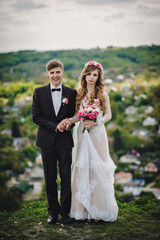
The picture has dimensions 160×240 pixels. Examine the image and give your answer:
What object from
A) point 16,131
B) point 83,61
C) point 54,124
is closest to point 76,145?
point 54,124

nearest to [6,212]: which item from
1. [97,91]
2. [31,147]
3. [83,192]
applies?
[83,192]

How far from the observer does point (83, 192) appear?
3.91 metres

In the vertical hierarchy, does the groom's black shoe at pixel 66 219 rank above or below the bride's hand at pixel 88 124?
below

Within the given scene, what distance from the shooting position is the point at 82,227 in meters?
3.75

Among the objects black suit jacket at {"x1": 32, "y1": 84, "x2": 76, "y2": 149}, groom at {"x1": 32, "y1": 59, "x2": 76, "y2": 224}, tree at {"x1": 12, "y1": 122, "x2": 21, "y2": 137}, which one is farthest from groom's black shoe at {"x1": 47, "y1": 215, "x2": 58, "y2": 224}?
tree at {"x1": 12, "y1": 122, "x2": 21, "y2": 137}

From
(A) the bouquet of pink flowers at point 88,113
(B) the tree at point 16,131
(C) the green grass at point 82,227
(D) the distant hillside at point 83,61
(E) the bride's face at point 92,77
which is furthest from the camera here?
(D) the distant hillside at point 83,61

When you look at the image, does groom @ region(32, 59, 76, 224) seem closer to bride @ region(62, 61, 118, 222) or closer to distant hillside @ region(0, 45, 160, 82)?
bride @ region(62, 61, 118, 222)

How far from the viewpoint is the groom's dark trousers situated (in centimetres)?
378

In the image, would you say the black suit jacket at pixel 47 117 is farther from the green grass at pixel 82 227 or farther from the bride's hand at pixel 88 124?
the green grass at pixel 82 227

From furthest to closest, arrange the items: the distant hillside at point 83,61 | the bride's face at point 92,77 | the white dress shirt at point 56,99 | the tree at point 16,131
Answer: the distant hillside at point 83,61 → the tree at point 16,131 → the bride's face at point 92,77 → the white dress shirt at point 56,99

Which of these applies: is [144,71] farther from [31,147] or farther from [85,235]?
[85,235]

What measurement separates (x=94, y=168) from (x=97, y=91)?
110 centimetres

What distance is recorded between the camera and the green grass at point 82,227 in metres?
3.47

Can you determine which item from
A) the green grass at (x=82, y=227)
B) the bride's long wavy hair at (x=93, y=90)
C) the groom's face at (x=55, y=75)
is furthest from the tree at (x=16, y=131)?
the groom's face at (x=55, y=75)
